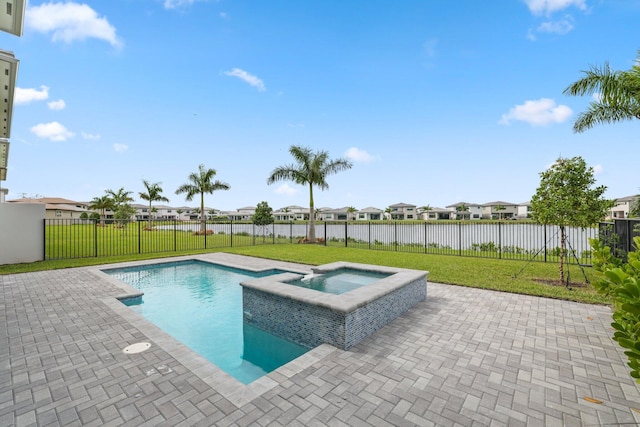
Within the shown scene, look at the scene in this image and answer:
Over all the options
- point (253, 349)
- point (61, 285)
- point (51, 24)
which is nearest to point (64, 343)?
point (253, 349)

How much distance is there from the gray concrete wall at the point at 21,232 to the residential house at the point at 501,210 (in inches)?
3071

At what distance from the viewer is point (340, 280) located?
21.9 feet

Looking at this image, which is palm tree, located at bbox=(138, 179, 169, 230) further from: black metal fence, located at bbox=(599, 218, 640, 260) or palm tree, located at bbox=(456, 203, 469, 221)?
palm tree, located at bbox=(456, 203, 469, 221)

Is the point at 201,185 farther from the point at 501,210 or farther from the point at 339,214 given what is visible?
the point at 501,210

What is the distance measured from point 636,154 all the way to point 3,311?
52.8ft

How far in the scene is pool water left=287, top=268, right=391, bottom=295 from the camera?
585cm

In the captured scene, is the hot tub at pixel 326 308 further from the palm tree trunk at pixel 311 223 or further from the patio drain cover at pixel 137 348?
the palm tree trunk at pixel 311 223

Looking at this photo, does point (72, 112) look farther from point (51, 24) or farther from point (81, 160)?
point (81, 160)

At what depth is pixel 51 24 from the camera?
27.2 feet

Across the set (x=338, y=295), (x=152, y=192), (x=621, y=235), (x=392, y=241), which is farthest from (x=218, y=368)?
(x=152, y=192)

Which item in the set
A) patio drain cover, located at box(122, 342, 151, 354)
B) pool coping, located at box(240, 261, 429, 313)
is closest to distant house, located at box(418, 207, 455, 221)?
pool coping, located at box(240, 261, 429, 313)

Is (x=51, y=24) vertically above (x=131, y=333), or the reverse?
(x=51, y=24)

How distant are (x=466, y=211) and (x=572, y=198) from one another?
238 feet

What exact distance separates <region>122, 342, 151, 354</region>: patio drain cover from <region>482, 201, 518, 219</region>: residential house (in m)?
78.2
